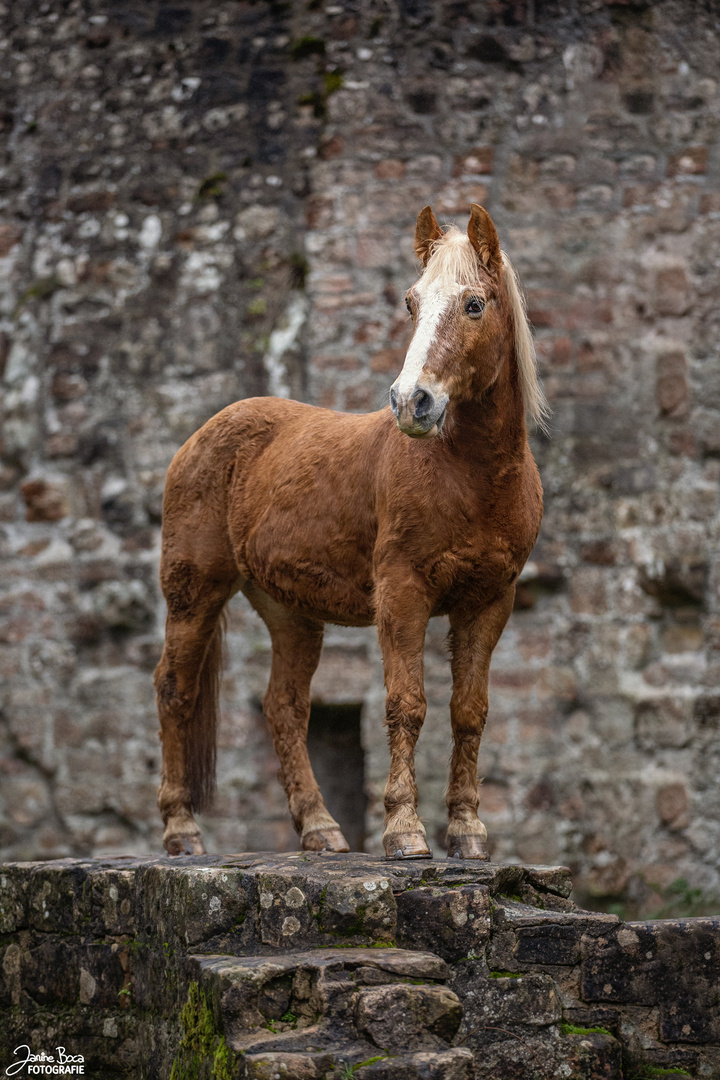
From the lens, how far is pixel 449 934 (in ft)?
11.7

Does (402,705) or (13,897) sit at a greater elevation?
(402,705)

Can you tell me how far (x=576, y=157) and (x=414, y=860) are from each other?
16.6 ft

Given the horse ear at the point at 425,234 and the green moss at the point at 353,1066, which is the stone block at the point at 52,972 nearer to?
the green moss at the point at 353,1066

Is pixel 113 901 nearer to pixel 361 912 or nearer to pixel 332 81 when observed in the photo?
pixel 361 912

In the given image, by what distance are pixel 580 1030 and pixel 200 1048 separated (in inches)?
44.2

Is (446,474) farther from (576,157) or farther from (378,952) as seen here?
(576,157)

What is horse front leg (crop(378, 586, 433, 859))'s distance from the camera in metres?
3.91

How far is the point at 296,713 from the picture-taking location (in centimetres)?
484

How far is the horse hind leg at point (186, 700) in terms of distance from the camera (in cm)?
499

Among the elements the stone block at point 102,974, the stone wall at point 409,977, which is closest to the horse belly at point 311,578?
the stone wall at point 409,977

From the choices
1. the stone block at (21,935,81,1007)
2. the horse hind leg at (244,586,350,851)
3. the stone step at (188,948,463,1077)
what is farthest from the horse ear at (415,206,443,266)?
the stone block at (21,935,81,1007)

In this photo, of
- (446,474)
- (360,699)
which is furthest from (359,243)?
(446,474)

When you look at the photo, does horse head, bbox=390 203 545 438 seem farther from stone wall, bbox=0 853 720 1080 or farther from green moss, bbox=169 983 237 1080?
green moss, bbox=169 983 237 1080

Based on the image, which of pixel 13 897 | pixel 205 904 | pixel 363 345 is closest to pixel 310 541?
pixel 205 904
